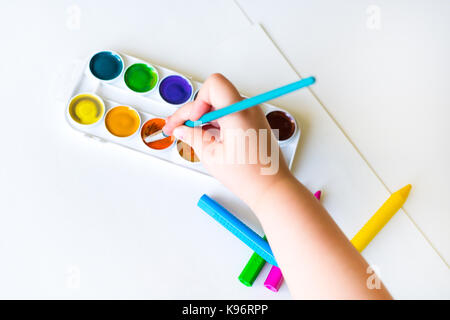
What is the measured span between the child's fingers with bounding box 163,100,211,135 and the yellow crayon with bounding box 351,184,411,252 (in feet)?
1.46

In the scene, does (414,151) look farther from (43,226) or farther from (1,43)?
(1,43)

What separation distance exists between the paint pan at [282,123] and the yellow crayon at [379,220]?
0.84 feet

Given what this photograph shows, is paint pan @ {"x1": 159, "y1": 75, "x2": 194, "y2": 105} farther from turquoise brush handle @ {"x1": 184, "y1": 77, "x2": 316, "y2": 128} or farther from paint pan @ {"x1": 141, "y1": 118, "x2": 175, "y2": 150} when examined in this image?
turquoise brush handle @ {"x1": 184, "y1": 77, "x2": 316, "y2": 128}

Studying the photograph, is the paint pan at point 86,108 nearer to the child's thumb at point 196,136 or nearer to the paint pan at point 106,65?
the paint pan at point 106,65

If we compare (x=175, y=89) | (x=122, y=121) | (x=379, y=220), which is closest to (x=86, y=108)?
(x=122, y=121)

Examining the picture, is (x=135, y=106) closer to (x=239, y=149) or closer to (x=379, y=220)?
(x=239, y=149)

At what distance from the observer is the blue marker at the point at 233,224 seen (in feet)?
2.68

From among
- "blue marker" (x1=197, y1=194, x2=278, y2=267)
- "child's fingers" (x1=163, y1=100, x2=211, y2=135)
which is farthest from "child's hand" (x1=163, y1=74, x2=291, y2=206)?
"blue marker" (x1=197, y1=194, x2=278, y2=267)

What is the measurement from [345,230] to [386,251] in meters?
0.10

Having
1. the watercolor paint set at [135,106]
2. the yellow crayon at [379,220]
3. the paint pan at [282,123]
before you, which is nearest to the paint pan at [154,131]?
the watercolor paint set at [135,106]

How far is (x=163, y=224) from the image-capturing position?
2.75ft

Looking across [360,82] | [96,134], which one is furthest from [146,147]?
[360,82]

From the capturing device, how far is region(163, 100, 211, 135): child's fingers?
0.67 meters

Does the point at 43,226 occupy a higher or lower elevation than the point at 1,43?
lower
